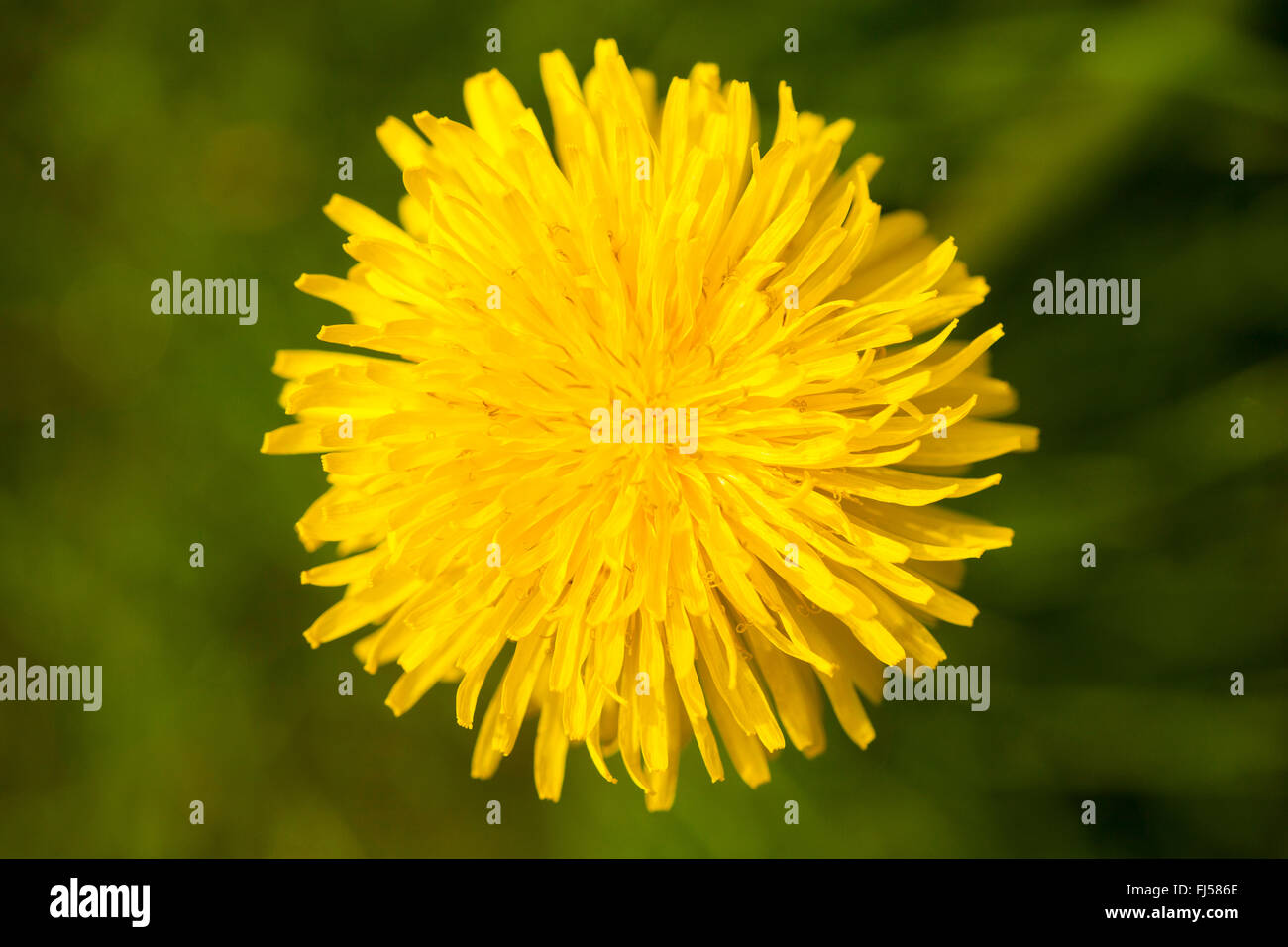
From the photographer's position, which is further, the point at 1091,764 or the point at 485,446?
the point at 1091,764

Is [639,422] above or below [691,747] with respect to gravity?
above

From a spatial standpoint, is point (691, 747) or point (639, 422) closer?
point (639, 422)

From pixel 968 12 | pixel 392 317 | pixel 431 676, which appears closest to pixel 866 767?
pixel 431 676

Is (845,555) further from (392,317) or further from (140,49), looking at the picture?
(140,49)

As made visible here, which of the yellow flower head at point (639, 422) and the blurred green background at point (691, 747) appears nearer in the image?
the yellow flower head at point (639, 422)

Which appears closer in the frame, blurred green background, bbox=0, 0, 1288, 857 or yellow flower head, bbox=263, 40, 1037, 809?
yellow flower head, bbox=263, 40, 1037, 809
